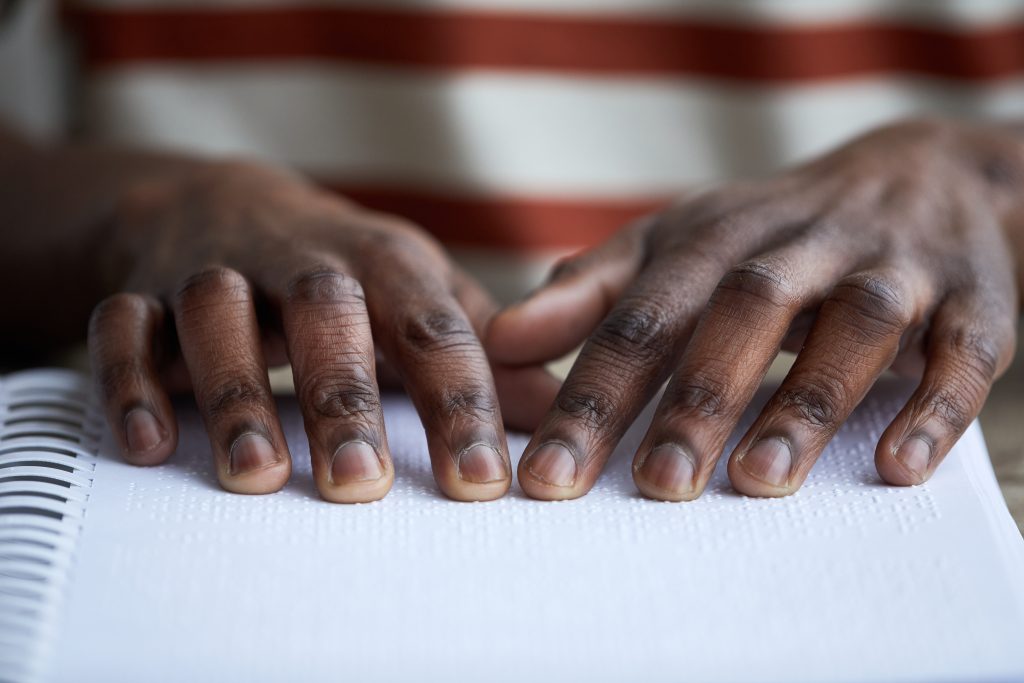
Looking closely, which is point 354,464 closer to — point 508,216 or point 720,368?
point 720,368

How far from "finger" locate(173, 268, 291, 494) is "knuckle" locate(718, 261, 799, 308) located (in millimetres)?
302

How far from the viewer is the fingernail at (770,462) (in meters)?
0.58

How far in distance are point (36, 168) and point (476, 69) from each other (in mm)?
528

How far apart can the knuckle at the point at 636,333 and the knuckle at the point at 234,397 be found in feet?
0.72

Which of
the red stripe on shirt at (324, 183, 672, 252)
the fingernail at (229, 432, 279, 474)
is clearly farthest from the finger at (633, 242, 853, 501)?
the red stripe on shirt at (324, 183, 672, 252)

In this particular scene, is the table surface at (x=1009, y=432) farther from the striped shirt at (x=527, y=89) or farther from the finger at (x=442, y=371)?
the striped shirt at (x=527, y=89)

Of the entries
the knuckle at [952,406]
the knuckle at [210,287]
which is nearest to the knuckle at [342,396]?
the knuckle at [210,287]

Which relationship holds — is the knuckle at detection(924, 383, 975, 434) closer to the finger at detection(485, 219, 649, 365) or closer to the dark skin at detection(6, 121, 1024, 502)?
the dark skin at detection(6, 121, 1024, 502)

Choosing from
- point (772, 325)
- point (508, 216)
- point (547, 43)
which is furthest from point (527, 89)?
point (772, 325)

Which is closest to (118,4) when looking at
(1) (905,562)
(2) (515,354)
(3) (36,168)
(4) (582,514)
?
(3) (36,168)

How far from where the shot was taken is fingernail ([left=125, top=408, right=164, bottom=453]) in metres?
0.63

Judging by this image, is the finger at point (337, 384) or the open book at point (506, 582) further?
the finger at point (337, 384)

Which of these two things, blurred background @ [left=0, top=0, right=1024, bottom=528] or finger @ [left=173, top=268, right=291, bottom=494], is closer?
finger @ [left=173, top=268, right=291, bottom=494]

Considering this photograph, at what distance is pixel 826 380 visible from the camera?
2.03 ft
